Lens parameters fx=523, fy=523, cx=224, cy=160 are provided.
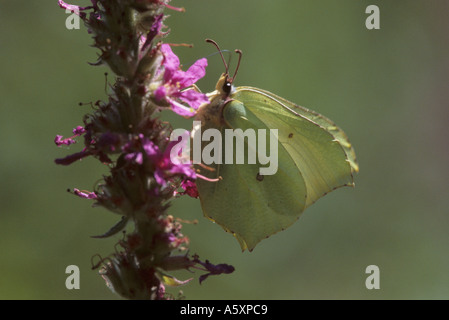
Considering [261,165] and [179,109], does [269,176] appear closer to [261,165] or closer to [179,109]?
[261,165]

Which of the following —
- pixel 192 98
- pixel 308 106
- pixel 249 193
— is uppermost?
pixel 308 106

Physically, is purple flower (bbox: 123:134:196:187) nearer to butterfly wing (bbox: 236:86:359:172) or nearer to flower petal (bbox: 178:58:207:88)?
flower petal (bbox: 178:58:207:88)

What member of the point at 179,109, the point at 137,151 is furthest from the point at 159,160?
the point at 179,109

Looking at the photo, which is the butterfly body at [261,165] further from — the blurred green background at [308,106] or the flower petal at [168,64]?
the blurred green background at [308,106]

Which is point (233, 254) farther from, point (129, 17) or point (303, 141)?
point (129, 17)

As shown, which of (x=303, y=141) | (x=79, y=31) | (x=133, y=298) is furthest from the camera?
(x=79, y=31)

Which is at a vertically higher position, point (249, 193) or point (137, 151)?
point (249, 193)

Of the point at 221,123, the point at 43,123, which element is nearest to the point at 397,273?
the point at 221,123
